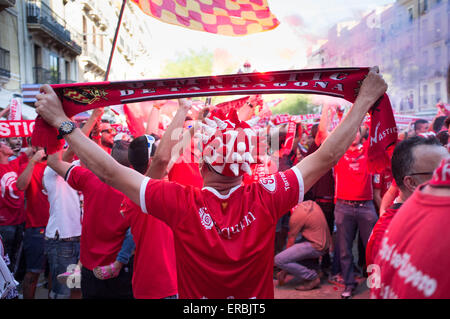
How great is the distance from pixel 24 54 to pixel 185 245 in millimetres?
21524

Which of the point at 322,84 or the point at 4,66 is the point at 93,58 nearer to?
the point at 4,66

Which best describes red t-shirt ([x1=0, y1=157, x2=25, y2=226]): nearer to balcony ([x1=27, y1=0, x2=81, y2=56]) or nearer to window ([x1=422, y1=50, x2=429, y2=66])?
window ([x1=422, y1=50, x2=429, y2=66])

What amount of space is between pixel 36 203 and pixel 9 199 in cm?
44

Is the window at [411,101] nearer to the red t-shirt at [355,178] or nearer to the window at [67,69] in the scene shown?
the red t-shirt at [355,178]

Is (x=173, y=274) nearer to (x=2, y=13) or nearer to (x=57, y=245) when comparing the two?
(x=57, y=245)

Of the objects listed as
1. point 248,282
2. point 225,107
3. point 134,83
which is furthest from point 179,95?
point 225,107

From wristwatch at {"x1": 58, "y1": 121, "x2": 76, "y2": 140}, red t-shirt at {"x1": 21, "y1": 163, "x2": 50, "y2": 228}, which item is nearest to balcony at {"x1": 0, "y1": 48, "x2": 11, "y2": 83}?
red t-shirt at {"x1": 21, "y1": 163, "x2": 50, "y2": 228}

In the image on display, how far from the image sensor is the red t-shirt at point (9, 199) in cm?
518

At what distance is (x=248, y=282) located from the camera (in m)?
2.01

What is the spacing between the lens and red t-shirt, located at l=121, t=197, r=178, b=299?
291 centimetres

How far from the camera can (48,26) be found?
21156mm

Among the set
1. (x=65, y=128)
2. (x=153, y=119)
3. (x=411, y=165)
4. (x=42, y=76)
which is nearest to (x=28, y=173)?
(x=153, y=119)

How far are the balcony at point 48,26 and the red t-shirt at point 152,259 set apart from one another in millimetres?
20736

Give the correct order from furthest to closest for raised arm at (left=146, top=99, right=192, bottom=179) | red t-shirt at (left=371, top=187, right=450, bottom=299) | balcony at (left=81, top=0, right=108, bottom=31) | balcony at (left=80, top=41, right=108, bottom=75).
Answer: balcony at (left=80, top=41, right=108, bottom=75) → balcony at (left=81, top=0, right=108, bottom=31) → raised arm at (left=146, top=99, right=192, bottom=179) → red t-shirt at (left=371, top=187, right=450, bottom=299)
